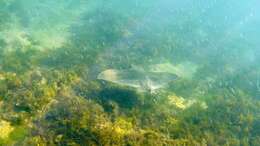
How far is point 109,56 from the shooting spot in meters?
10.6

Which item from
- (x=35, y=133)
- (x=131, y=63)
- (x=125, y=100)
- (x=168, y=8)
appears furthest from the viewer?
(x=168, y=8)

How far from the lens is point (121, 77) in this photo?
28.1 feet

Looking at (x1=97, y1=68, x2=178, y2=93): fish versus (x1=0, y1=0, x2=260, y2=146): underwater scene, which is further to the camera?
(x1=97, y1=68, x2=178, y2=93): fish

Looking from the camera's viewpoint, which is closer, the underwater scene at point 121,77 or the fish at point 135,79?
the underwater scene at point 121,77

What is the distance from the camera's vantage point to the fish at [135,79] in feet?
27.9

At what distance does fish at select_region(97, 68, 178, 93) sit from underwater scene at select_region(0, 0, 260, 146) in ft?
0.10

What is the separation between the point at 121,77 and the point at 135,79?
0.39 m

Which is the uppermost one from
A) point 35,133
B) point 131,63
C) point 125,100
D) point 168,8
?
point 168,8

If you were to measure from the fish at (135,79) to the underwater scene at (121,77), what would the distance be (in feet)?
0.10

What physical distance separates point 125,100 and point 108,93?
486 millimetres

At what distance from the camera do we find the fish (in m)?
8.49

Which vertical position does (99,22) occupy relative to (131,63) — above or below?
above

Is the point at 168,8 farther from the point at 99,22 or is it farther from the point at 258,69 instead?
the point at 258,69

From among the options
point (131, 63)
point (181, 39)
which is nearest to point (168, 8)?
point (181, 39)
